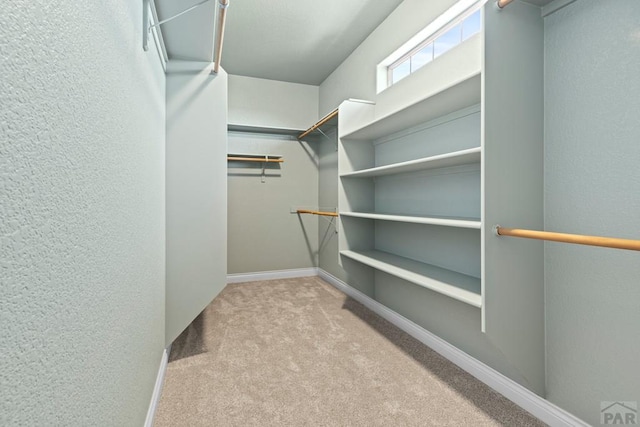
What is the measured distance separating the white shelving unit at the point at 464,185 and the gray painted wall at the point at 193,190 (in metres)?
1.06

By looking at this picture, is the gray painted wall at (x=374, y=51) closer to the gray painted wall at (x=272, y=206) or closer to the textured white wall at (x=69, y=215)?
the gray painted wall at (x=272, y=206)

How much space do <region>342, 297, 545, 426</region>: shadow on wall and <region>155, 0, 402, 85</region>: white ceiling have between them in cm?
231

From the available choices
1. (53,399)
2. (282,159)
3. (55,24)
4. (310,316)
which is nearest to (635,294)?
(53,399)

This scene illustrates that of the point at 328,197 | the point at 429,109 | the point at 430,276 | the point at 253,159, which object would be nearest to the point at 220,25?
the point at 429,109

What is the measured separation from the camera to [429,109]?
182 centimetres

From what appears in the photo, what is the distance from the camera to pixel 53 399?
1.69 feet

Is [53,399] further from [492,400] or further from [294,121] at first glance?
[294,121]

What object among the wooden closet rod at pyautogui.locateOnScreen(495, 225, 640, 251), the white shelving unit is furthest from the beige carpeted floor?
the wooden closet rod at pyautogui.locateOnScreen(495, 225, 640, 251)

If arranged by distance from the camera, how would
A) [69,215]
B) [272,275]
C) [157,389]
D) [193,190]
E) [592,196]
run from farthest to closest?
1. [272,275]
2. [193,190]
3. [157,389]
4. [592,196]
5. [69,215]

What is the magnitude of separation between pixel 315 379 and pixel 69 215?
5.08ft

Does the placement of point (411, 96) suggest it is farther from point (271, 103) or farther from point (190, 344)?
point (190, 344)

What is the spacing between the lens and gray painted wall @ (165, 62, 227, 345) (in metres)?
1.91

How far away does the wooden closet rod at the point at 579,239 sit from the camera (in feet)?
3.04

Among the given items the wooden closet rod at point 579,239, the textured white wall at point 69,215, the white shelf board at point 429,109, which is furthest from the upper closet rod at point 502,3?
the textured white wall at point 69,215
